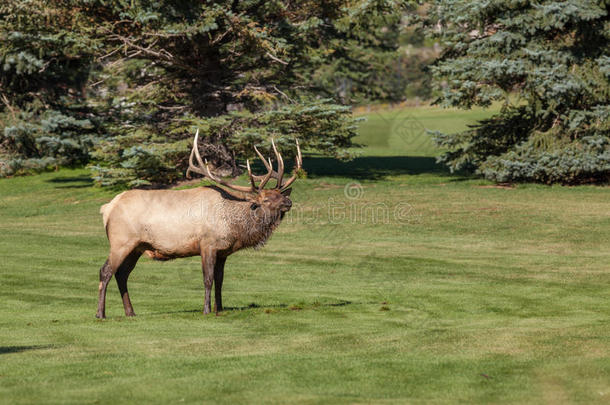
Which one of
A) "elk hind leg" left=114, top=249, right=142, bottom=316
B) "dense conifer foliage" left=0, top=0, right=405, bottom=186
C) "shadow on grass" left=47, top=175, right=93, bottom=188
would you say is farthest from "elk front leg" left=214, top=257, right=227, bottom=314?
"shadow on grass" left=47, top=175, right=93, bottom=188

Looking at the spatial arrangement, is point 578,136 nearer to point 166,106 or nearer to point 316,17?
point 316,17

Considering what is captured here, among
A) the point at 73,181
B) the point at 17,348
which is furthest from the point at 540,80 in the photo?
the point at 17,348

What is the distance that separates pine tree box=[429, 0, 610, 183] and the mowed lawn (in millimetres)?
2576

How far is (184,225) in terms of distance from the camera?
13680 mm

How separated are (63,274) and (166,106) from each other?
23.0 meters

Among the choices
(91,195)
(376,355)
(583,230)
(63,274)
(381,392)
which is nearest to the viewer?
(381,392)

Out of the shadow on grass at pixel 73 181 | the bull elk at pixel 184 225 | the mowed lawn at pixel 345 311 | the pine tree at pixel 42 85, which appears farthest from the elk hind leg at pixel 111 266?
the shadow on grass at pixel 73 181

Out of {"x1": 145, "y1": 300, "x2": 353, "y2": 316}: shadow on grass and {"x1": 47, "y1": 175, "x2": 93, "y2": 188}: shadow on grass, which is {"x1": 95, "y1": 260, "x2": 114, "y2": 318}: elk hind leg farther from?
{"x1": 47, "y1": 175, "x2": 93, "y2": 188}: shadow on grass

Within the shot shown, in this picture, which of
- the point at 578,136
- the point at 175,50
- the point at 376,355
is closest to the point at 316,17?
the point at 175,50

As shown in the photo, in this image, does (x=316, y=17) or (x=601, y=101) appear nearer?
(x=601, y=101)

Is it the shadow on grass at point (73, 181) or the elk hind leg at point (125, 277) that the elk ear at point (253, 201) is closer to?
the elk hind leg at point (125, 277)

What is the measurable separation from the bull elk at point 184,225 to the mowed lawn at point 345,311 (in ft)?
3.21

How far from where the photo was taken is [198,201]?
45.3 ft

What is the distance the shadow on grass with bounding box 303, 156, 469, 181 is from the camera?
43625 mm
